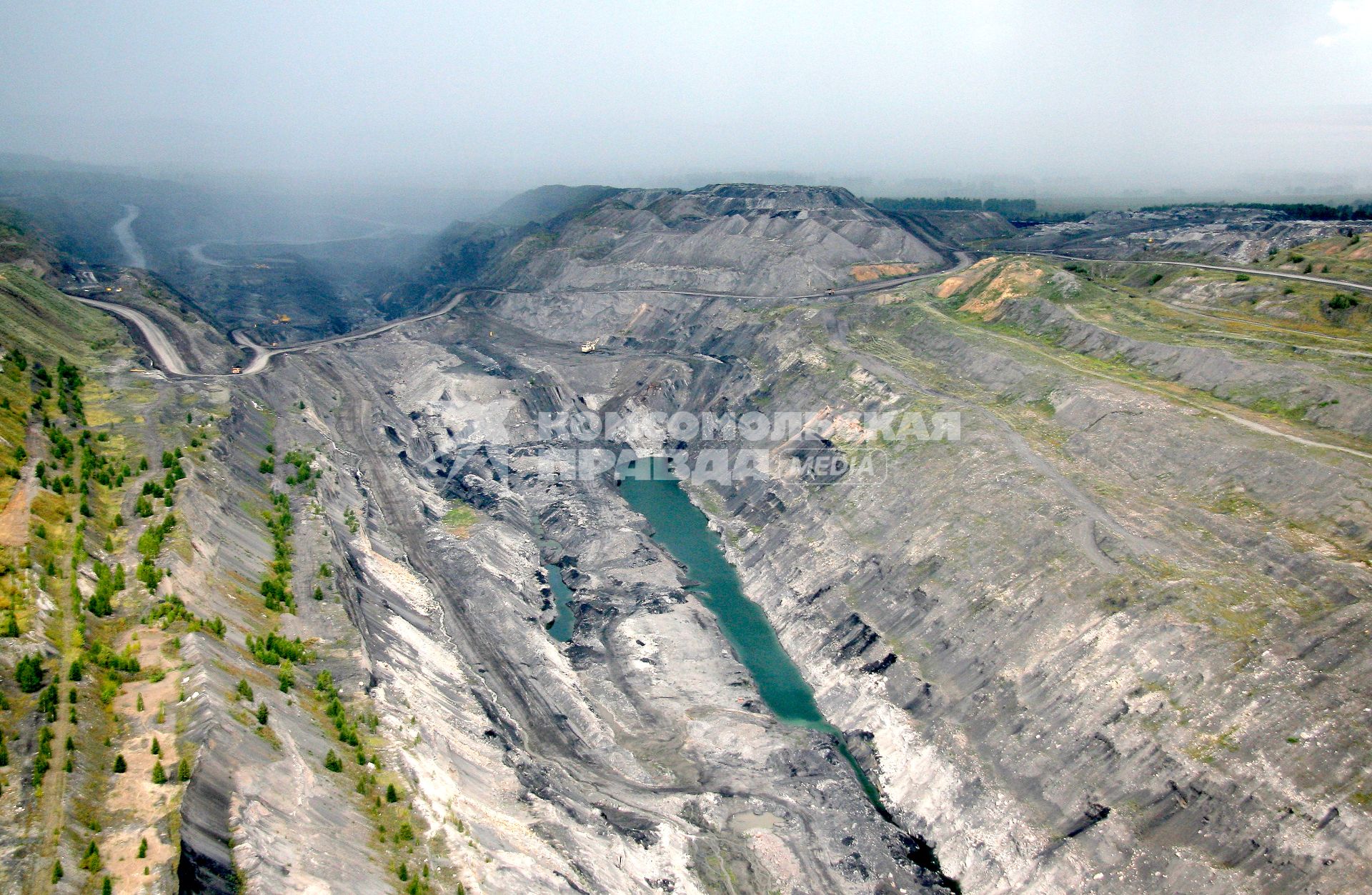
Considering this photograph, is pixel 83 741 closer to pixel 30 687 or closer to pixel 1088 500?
pixel 30 687

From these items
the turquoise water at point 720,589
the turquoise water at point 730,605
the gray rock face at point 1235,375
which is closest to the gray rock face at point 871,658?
the gray rock face at point 1235,375

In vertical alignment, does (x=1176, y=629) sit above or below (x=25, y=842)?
below

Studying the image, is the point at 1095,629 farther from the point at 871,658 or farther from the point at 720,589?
the point at 720,589

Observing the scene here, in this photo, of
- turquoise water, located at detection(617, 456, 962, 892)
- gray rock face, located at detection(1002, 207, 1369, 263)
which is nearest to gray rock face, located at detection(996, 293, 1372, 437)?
turquoise water, located at detection(617, 456, 962, 892)

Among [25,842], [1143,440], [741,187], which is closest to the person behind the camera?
[25,842]

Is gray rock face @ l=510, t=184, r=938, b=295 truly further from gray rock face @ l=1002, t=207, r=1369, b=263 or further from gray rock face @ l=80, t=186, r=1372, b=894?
gray rock face @ l=80, t=186, r=1372, b=894

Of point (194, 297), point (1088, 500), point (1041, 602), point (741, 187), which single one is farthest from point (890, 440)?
point (194, 297)

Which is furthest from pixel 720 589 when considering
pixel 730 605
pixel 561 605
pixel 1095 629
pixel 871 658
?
pixel 1095 629
